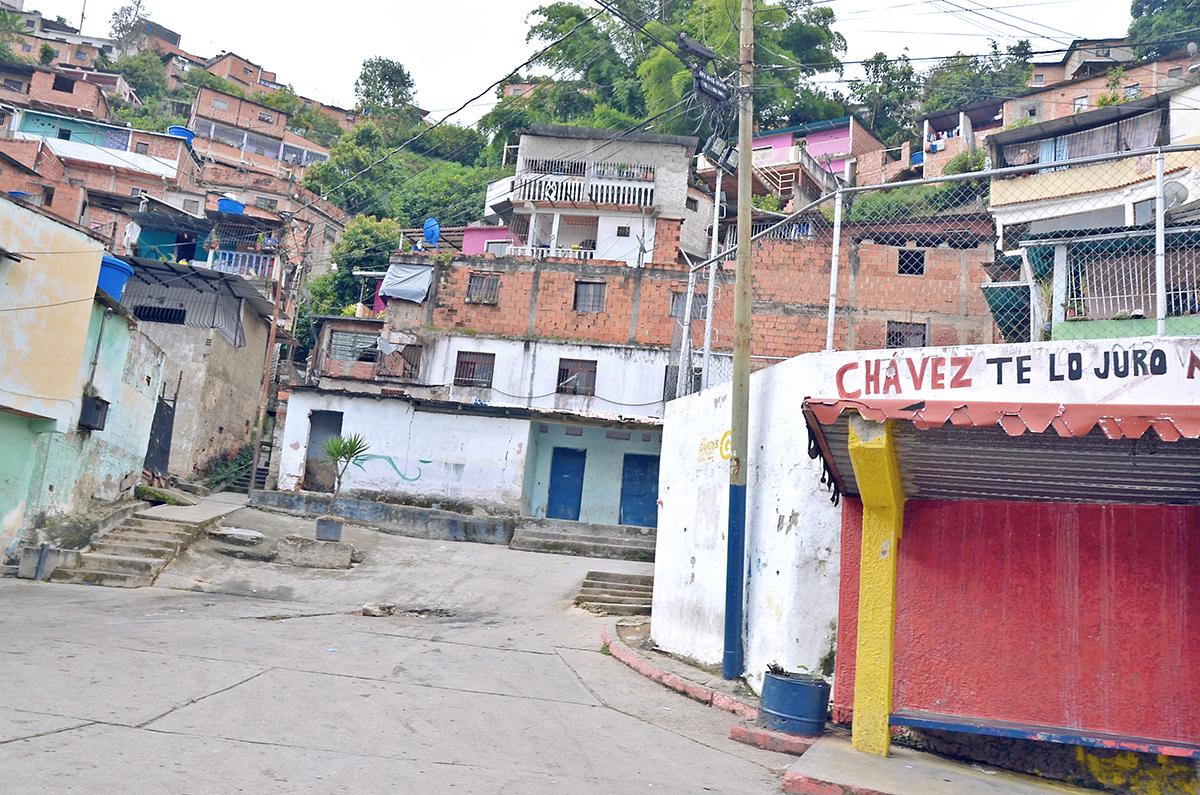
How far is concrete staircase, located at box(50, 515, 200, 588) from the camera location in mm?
14297

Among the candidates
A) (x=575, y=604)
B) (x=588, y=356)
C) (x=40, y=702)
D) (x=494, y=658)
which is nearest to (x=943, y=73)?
(x=588, y=356)

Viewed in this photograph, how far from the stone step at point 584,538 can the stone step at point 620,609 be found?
6183 millimetres

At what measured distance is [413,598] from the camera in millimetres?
15359

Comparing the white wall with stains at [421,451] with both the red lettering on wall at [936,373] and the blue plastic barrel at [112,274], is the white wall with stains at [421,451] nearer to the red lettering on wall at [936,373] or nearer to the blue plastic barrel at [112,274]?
the blue plastic barrel at [112,274]

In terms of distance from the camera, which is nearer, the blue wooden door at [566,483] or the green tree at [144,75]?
the blue wooden door at [566,483]

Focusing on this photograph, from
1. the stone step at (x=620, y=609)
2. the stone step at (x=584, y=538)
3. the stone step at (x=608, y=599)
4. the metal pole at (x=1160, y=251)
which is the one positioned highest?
the metal pole at (x=1160, y=251)

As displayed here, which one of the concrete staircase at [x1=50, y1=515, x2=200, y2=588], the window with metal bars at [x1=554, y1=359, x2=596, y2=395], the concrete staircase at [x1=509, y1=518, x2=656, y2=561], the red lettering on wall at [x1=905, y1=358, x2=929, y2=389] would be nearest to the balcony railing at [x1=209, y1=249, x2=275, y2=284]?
the window with metal bars at [x1=554, y1=359, x2=596, y2=395]

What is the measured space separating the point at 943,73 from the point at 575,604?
145 feet

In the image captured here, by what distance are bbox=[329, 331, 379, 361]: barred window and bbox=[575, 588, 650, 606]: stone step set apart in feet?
59.1

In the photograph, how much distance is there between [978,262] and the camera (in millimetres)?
24734

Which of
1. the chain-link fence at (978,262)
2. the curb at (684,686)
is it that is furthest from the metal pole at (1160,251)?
the curb at (684,686)

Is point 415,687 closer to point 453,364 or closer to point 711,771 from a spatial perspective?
point 711,771

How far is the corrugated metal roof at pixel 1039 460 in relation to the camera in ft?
19.2

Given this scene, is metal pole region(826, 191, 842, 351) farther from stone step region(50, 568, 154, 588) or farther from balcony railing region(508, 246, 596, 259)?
balcony railing region(508, 246, 596, 259)
